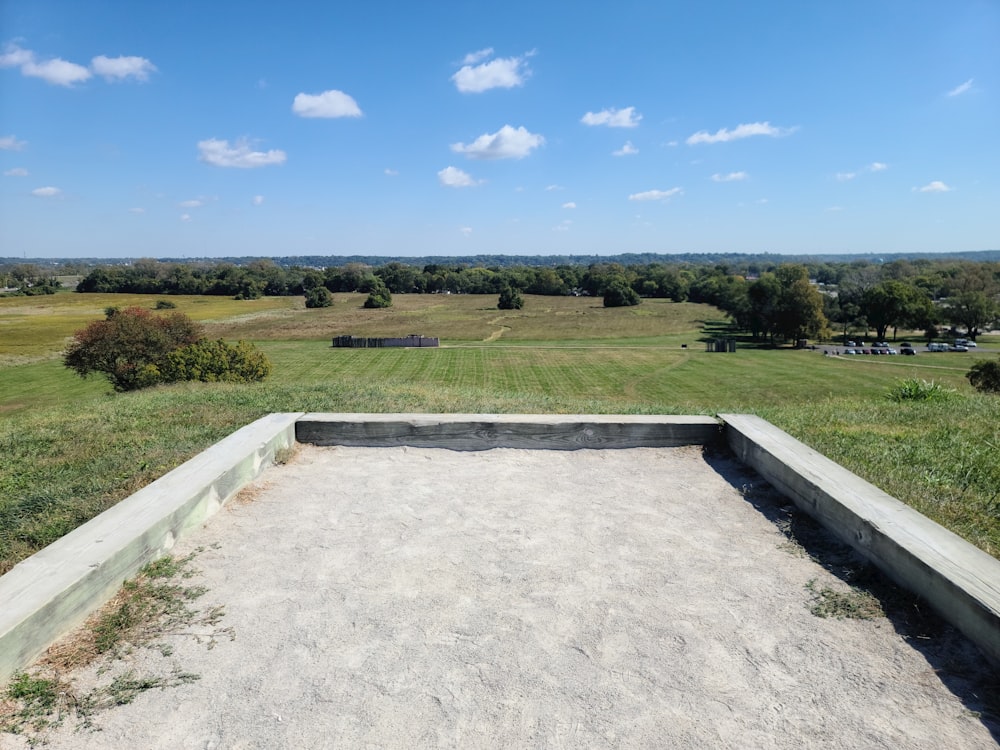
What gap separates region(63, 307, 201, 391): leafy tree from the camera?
32.0m

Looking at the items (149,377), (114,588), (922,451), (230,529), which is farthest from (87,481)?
(149,377)

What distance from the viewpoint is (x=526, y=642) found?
315cm

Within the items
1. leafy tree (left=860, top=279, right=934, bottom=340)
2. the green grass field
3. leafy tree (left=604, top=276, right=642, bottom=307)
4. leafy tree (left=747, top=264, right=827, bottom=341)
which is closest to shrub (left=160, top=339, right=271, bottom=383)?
the green grass field

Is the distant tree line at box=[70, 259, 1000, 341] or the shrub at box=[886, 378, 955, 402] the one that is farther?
the distant tree line at box=[70, 259, 1000, 341]

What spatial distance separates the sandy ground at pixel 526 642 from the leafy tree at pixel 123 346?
→ 31.2 metres

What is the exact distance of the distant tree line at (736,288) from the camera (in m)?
76.4

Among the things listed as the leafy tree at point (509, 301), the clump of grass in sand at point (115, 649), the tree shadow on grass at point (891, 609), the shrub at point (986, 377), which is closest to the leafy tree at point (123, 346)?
the clump of grass in sand at point (115, 649)

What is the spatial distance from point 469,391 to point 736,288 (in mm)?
98334

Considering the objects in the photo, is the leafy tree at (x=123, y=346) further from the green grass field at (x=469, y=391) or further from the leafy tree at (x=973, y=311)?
the leafy tree at (x=973, y=311)

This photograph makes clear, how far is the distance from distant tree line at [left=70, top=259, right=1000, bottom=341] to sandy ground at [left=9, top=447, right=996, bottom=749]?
77.4 m

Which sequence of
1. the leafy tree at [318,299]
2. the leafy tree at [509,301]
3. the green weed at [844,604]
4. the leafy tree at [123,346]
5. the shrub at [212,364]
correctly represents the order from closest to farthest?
the green weed at [844,604] < the shrub at [212,364] < the leafy tree at [123,346] < the leafy tree at [509,301] < the leafy tree at [318,299]

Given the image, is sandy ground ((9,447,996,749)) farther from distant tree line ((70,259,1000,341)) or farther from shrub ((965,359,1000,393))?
distant tree line ((70,259,1000,341))

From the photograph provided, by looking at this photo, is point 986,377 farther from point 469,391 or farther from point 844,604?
point 844,604

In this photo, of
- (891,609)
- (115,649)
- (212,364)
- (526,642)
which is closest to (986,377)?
(891,609)
